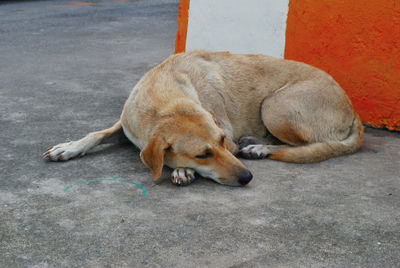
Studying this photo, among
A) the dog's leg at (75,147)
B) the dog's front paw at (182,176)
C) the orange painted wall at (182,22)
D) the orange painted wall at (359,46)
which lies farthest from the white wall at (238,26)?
the dog's front paw at (182,176)

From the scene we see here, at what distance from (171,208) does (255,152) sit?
118 centimetres

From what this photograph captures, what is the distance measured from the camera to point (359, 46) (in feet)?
16.4

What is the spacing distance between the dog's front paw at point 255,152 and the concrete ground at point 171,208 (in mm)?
107

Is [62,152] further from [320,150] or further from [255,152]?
[320,150]

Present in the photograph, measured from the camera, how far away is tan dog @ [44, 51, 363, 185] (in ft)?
11.9

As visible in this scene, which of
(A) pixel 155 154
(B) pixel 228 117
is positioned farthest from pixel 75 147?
(B) pixel 228 117

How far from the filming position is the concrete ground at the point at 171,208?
2.78 m

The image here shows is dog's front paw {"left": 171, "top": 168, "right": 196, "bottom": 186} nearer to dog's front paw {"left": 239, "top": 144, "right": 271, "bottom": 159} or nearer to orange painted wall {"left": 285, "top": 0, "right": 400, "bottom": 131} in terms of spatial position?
dog's front paw {"left": 239, "top": 144, "right": 271, "bottom": 159}

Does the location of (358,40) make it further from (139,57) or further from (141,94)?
(139,57)

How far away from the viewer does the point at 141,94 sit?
4.11 metres

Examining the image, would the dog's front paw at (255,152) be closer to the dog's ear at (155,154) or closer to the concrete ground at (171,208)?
the concrete ground at (171,208)

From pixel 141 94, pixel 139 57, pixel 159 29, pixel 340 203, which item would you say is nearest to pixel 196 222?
pixel 340 203

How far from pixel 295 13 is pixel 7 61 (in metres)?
4.48

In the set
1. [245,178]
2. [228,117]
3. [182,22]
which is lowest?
[245,178]
